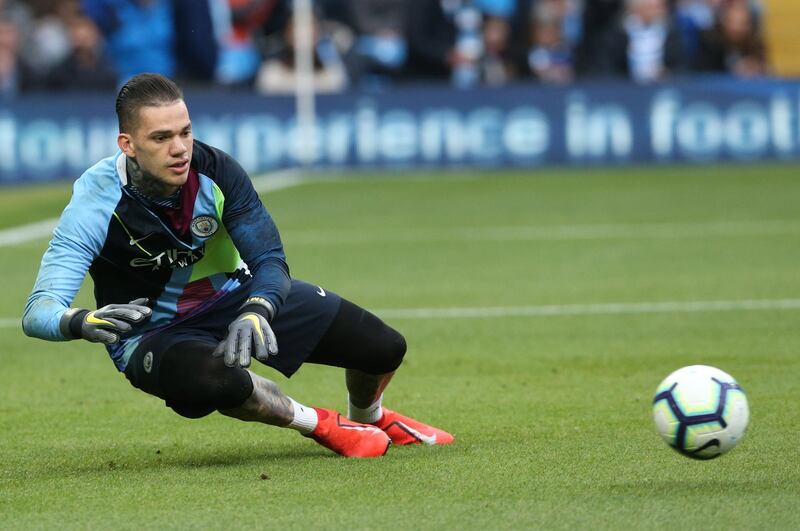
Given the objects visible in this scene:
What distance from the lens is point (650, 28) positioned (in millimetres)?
21859

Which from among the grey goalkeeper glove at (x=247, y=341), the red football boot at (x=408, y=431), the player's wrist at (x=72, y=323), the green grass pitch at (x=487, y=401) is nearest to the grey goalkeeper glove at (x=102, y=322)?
the player's wrist at (x=72, y=323)

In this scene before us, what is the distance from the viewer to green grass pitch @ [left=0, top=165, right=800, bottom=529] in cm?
524

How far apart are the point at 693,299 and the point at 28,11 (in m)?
14.9

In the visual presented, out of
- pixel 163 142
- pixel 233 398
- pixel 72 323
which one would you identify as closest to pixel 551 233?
pixel 233 398

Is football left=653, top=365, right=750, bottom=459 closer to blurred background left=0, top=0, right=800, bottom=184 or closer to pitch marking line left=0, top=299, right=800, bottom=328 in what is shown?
pitch marking line left=0, top=299, right=800, bottom=328

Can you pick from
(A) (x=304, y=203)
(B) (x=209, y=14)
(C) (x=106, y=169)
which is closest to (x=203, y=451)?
(C) (x=106, y=169)

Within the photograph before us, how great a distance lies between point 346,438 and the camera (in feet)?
20.3

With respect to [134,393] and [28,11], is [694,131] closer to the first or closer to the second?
[28,11]

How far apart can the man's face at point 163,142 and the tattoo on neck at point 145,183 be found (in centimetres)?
4

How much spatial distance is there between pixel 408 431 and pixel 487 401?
0.98 meters

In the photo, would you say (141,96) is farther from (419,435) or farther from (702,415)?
(702,415)

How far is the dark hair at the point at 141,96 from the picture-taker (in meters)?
5.75

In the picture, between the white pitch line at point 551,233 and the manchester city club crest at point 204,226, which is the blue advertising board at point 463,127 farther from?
the manchester city club crest at point 204,226

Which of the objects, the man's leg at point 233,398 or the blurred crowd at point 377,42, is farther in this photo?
the blurred crowd at point 377,42
